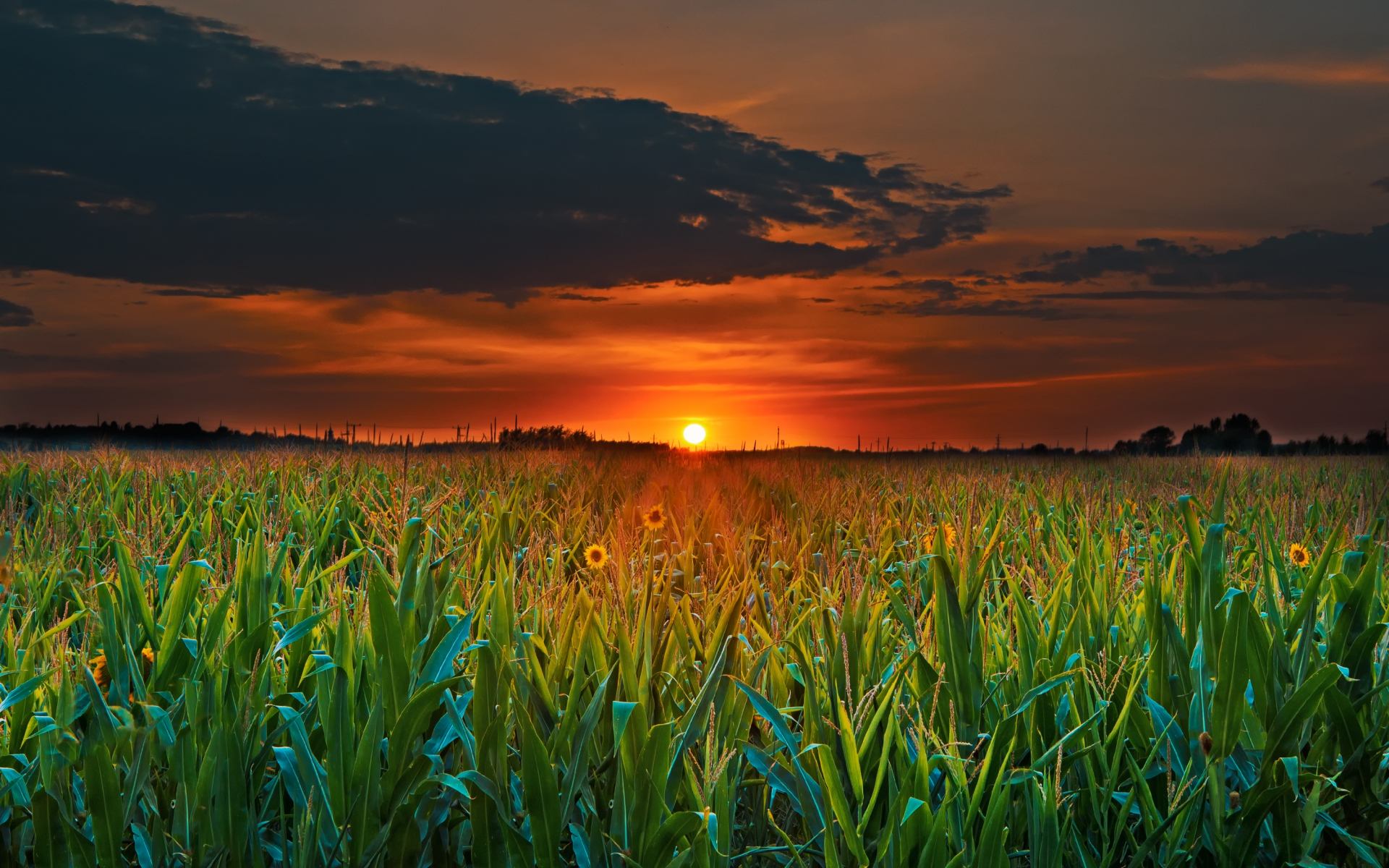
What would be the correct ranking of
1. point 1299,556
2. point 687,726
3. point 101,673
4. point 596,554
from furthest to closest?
point 1299,556, point 596,554, point 101,673, point 687,726

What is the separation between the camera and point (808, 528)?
6902 millimetres

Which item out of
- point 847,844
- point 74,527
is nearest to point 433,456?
point 74,527

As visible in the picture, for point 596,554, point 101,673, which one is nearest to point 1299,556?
point 596,554

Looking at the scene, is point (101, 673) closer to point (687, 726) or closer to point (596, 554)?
point (687, 726)

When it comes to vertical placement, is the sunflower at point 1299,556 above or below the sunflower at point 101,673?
above

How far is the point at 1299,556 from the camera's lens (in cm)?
530

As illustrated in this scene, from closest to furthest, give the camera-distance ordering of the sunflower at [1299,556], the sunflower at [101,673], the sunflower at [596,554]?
the sunflower at [101,673] < the sunflower at [596,554] < the sunflower at [1299,556]

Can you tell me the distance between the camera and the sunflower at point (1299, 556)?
5113mm

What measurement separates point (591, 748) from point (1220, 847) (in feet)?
5.54

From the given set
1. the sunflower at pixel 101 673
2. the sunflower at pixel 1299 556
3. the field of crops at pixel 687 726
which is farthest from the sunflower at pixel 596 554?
the sunflower at pixel 1299 556

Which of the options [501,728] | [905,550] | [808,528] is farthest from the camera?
[808,528]

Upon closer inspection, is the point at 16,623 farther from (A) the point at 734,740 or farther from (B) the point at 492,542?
(A) the point at 734,740

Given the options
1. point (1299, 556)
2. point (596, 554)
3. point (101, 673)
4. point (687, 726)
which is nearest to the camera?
point (687, 726)

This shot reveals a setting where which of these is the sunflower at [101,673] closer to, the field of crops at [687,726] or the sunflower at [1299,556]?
the field of crops at [687,726]
